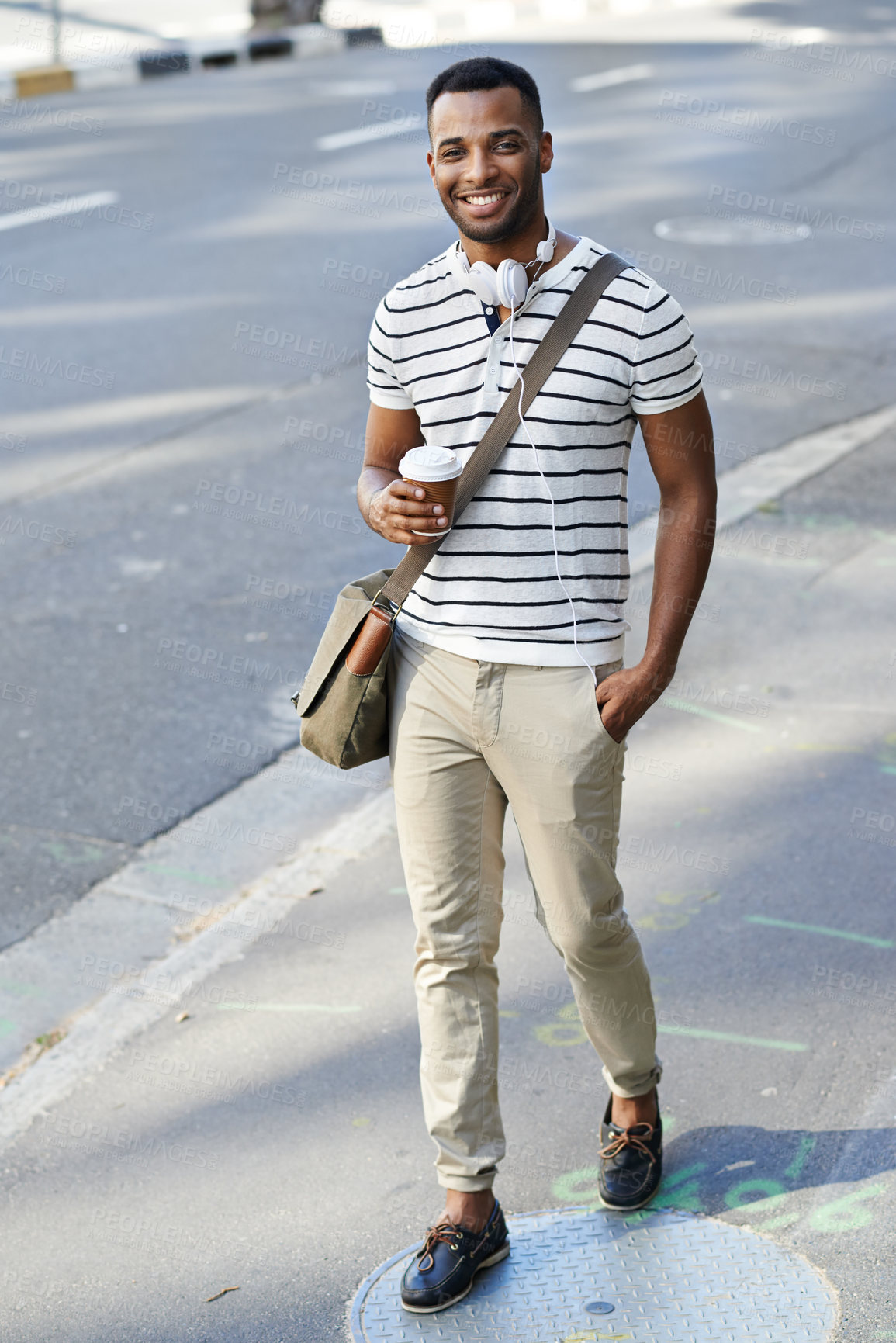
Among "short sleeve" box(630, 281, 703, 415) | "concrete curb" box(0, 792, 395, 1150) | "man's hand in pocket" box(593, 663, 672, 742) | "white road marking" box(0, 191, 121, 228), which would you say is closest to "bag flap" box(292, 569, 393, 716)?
"man's hand in pocket" box(593, 663, 672, 742)

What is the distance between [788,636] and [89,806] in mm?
2717

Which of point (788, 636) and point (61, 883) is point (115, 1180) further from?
point (788, 636)

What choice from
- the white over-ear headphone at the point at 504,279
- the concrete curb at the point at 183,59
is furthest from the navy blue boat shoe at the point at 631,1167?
the concrete curb at the point at 183,59

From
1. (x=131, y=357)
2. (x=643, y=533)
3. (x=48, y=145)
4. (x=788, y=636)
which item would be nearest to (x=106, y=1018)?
(x=788, y=636)

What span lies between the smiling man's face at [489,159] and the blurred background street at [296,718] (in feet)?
6.72

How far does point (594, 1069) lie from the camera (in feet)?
12.5

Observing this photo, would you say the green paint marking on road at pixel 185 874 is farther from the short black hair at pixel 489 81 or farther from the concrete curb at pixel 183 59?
the concrete curb at pixel 183 59

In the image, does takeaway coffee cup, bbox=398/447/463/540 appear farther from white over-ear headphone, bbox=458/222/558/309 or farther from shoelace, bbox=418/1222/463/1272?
shoelace, bbox=418/1222/463/1272

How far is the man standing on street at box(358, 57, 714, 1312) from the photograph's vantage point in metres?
2.89

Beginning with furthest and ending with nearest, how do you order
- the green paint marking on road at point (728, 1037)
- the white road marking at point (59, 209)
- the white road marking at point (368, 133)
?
the white road marking at point (368, 133) → the white road marking at point (59, 209) → the green paint marking on road at point (728, 1037)

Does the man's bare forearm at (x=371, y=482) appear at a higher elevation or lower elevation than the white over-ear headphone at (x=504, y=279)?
lower

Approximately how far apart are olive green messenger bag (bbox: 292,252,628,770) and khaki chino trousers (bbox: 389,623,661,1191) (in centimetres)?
8

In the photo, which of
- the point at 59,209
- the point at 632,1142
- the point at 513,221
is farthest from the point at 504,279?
the point at 59,209

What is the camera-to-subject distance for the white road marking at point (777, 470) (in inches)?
271
